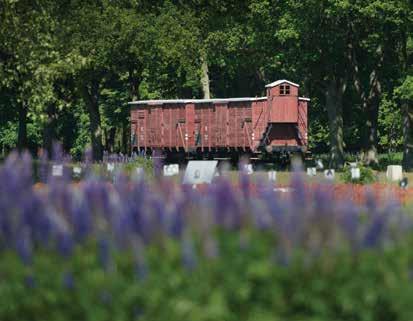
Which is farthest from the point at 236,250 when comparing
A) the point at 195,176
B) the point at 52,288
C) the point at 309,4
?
the point at 309,4

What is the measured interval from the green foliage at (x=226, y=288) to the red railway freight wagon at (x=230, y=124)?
162 ft

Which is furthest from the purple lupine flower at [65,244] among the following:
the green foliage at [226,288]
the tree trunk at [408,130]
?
the tree trunk at [408,130]

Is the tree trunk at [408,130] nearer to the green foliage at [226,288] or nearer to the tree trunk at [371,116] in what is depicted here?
the tree trunk at [371,116]

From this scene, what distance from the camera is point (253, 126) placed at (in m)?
57.0

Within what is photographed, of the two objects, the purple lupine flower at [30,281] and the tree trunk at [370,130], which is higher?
the tree trunk at [370,130]

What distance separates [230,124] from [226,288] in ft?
168

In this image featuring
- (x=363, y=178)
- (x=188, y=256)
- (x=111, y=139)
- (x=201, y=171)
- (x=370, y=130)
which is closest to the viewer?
(x=188, y=256)

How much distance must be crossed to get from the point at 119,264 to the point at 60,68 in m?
22.3

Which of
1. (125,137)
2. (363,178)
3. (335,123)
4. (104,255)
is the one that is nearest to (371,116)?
(335,123)

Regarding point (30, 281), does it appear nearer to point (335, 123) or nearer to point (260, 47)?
point (260, 47)

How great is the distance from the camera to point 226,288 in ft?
22.7

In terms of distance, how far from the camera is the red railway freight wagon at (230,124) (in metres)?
56.9

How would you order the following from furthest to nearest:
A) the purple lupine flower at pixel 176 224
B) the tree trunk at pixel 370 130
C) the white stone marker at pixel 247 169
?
the tree trunk at pixel 370 130
the white stone marker at pixel 247 169
the purple lupine flower at pixel 176 224

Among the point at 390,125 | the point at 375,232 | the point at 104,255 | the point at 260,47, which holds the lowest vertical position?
the point at 104,255
